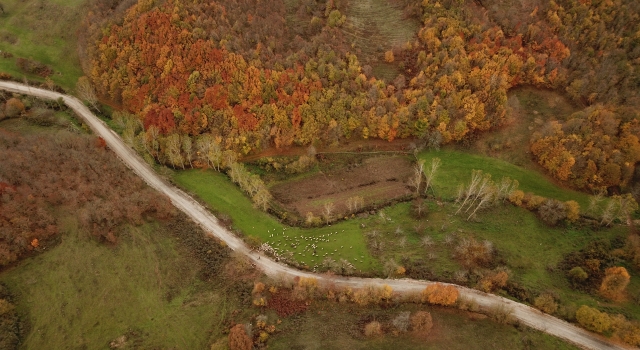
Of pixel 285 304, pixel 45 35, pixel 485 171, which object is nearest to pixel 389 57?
pixel 485 171

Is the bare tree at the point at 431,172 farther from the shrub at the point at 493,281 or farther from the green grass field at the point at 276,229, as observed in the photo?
the shrub at the point at 493,281

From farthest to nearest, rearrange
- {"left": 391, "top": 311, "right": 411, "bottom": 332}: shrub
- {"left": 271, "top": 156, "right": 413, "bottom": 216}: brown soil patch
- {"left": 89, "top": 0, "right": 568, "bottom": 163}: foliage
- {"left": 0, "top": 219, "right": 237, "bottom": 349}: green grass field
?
{"left": 89, "top": 0, "right": 568, "bottom": 163}: foliage
{"left": 271, "top": 156, "right": 413, "bottom": 216}: brown soil patch
{"left": 0, "top": 219, "right": 237, "bottom": 349}: green grass field
{"left": 391, "top": 311, "right": 411, "bottom": 332}: shrub

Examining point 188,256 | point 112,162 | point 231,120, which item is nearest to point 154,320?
point 188,256

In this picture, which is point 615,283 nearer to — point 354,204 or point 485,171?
point 485,171

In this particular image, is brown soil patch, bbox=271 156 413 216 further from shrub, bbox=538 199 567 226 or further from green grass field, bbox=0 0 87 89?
green grass field, bbox=0 0 87 89

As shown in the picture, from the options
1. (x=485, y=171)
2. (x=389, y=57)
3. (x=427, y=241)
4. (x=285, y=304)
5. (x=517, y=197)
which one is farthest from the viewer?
(x=389, y=57)

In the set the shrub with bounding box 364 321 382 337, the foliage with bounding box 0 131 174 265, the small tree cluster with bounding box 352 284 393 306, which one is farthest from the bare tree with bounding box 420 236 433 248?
the foliage with bounding box 0 131 174 265
